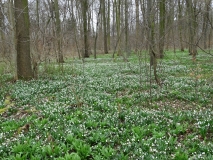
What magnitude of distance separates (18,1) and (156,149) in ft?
38.3

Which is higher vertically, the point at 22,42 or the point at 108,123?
the point at 22,42

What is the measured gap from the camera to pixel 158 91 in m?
9.55

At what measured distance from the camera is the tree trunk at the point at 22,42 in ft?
41.0

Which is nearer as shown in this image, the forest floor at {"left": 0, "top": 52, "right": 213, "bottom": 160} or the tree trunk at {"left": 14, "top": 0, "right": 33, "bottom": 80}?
the forest floor at {"left": 0, "top": 52, "right": 213, "bottom": 160}

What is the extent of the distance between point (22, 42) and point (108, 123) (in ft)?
28.8

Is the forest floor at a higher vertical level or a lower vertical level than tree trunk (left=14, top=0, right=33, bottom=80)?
lower

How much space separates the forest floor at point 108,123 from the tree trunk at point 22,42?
7.54 feet

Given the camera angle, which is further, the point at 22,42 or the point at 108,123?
the point at 22,42

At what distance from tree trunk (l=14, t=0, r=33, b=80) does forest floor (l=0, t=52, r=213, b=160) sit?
2300mm

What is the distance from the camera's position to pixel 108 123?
244 inches

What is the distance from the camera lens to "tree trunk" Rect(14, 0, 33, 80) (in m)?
12.5

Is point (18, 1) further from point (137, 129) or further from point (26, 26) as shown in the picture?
point (137, 129)

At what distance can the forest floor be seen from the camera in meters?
4.72

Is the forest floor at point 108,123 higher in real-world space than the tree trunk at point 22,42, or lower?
lower
